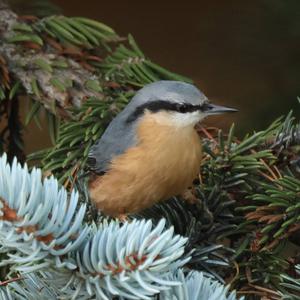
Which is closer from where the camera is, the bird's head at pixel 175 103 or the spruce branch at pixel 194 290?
the spruce branch at pixel 194 290

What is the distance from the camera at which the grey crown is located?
4.15 ft

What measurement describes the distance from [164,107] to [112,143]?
0.11 metres

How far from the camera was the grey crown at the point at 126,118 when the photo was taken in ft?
4.15

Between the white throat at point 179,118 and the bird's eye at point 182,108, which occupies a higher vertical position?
the bird's eye at point 182,108

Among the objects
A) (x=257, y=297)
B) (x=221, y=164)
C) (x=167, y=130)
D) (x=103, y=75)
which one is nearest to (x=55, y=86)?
(x=103, y=75)

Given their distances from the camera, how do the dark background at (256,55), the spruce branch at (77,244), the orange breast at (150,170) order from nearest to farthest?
the spruce branch at (77,244)
the orange breast at (150,170)
the dark background at (256,55)

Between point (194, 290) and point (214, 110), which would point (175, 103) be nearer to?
point (214, 110)

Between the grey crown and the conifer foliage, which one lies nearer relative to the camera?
the conifer foliage

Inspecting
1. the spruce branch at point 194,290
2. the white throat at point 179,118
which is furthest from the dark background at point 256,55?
the spruce branch at point 194,290

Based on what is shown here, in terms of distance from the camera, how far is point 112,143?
1.32 metres

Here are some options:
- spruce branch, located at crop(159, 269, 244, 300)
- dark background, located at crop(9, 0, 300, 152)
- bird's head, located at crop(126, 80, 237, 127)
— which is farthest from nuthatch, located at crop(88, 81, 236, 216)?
spruce branch, located at crop(159, 269, 244, 300)

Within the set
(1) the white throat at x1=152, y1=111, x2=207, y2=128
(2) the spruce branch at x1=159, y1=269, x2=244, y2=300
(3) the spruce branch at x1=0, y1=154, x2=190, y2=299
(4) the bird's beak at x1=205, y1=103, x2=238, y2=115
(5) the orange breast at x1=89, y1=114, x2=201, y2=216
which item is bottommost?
(5) the orange breast at x1=89, y1=114, x2=201, y2=216

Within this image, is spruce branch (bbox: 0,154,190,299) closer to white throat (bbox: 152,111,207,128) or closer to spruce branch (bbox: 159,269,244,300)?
spruce branch (bbox: 159,269,244,300)

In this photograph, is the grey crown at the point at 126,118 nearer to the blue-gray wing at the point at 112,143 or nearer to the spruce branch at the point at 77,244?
the blue-gray wing at the point at 112,143
